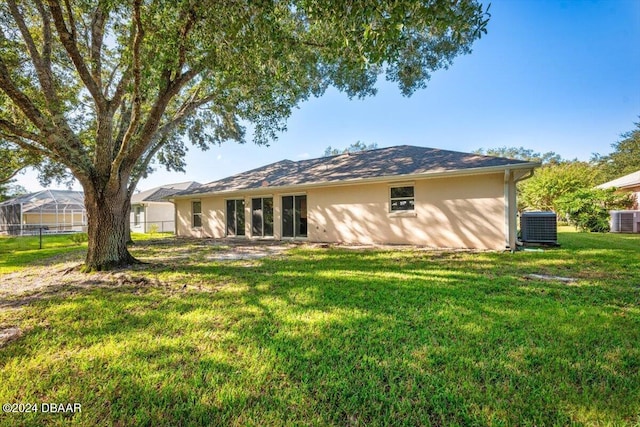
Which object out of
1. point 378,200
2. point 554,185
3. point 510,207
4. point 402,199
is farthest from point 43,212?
point 554,185

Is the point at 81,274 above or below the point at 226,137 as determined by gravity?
below

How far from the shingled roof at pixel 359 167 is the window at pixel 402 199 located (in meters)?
0.71

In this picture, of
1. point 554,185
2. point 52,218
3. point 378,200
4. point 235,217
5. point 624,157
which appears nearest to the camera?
point 378,200

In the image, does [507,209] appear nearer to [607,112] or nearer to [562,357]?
[562,357]

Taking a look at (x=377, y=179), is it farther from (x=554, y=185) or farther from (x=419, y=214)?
(x=554, y=185)

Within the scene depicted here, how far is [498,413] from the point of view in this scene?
70.9 inches

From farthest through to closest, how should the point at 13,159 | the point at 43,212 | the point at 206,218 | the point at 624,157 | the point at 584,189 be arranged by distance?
1. the point at 624,157
2. the point at 43,212
3. the point at 584,189
4. the point at 206,218
5. the point at 13,159

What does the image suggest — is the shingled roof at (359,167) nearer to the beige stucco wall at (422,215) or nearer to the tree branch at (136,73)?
the beige stucco wall at (422,215)

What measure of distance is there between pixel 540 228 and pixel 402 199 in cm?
492

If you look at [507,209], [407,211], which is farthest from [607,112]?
[407,211]

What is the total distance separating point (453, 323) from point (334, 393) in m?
1.87

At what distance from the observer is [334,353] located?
255cm

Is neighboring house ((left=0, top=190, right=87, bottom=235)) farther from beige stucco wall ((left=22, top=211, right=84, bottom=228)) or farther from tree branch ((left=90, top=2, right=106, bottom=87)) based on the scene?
tree branch ((left=90, top=2, right=106, bottom=87))

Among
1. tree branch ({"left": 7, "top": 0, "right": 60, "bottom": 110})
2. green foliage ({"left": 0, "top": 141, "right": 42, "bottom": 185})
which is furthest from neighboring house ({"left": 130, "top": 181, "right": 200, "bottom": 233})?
tree branch ({"left": 7, "top": 0, "right": 60, "bottom": 110})
